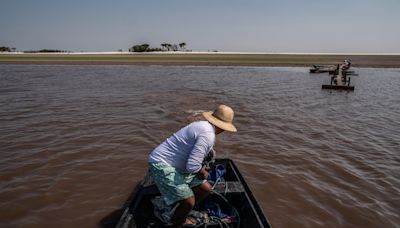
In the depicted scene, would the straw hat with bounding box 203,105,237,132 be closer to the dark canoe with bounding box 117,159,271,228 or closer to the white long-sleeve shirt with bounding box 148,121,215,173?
the white long-sleeve shirt with bounding box 148,121,215,173

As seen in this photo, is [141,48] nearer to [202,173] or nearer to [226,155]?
[226,155]

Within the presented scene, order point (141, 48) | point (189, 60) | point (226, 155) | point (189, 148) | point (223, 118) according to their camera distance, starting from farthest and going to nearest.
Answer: point (141, 48) → point (189, 60) → point (226, 155) → point (223, 118) → point (189, 148)

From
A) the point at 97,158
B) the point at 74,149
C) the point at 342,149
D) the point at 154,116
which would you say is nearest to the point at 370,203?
the point at 342,149

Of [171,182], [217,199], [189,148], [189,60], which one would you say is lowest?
[217,199]

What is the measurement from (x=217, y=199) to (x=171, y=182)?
56.8 inches

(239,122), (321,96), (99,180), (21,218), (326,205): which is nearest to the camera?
(21,218)

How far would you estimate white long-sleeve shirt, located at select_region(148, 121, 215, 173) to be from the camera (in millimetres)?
3662

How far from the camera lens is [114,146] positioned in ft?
28.0

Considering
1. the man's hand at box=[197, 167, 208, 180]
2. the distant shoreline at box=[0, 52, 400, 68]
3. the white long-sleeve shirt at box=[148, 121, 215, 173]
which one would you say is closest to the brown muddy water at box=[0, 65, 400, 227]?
the man's hand at box=[197, 167, 208, 180]

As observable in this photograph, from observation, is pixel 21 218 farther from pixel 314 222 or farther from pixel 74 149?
pixel 314 222

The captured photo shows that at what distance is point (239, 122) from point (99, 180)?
6815mm

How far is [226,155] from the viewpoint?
8.12 meters

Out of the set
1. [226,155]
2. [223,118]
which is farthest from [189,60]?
[223,118]

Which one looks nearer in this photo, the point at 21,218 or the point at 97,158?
the point at 21,218
